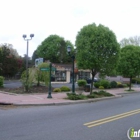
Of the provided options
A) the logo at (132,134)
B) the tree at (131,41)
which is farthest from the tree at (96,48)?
the tree at (131,41)

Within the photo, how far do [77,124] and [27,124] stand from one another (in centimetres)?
187

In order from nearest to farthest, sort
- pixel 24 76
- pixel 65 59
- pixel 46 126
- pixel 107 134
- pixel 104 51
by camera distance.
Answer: pixel 107 134, pixel 46 126, pixel 104 51, pixel 24 76, pixel 65 59

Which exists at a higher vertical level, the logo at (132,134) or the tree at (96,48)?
the tree at (96,48)

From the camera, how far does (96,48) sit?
1794 centimetres

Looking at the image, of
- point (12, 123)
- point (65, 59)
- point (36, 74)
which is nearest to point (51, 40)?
point (65, 59)

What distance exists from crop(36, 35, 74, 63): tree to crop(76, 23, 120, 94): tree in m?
48.6

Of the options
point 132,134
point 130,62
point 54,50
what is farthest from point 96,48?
point 54,50

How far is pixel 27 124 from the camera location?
7.79m

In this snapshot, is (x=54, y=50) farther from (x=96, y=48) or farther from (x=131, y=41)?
(x=96, y=48)

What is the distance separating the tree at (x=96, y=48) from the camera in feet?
58.5

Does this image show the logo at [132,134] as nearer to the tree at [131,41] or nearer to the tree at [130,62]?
the tree at [130,62]

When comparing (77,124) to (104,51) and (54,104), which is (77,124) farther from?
(104,51)

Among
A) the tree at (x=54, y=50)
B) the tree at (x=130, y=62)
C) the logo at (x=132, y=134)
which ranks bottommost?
the logo at (x=132, y=134)

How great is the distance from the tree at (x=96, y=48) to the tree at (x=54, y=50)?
48643mm
